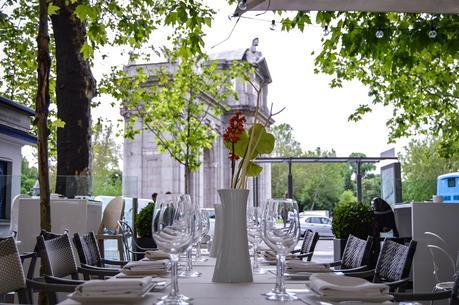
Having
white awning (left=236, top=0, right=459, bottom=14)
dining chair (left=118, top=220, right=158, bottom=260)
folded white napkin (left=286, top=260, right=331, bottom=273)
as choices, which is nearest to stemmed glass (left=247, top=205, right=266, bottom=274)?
folded white napkin (left=286, top=260, right=331, bottom=273)

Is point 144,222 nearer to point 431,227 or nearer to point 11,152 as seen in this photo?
point 431,227

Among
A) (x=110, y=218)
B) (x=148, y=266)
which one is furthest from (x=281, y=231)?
(x=110, y=218)

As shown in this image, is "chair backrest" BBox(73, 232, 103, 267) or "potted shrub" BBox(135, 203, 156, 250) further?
"potted shrub" BBox(135, 203, 156, 250)

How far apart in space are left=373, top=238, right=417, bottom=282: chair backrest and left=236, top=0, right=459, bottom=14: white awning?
8.44ft

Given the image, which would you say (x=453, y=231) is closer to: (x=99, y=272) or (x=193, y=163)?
(x=99, y=272)

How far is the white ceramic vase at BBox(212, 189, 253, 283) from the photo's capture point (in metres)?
2.22

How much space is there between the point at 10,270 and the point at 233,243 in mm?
908

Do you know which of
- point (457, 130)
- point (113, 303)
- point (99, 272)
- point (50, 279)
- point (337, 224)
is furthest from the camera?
point (457, 130)

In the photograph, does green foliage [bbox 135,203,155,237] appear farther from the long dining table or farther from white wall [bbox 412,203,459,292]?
the long dining table

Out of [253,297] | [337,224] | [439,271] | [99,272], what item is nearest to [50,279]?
[99,272]

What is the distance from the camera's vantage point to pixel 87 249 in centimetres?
325

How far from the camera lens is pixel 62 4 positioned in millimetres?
8938

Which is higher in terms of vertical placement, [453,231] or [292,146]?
[292,146]

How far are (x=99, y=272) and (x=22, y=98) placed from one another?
17610mm
